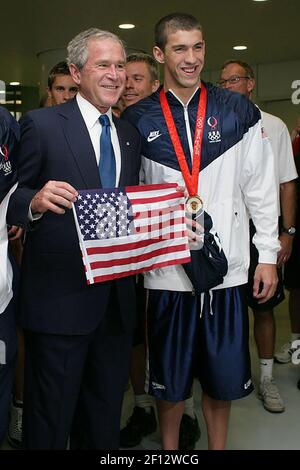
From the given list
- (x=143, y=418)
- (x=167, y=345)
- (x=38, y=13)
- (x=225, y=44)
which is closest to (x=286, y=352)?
(x=143, y=418)

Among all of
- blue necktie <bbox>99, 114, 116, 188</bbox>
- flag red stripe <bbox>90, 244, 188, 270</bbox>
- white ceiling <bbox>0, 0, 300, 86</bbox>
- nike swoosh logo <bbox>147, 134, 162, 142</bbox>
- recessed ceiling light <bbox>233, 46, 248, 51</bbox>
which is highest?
white ceiling <bbox>0, 0, 300, 86</bbox>

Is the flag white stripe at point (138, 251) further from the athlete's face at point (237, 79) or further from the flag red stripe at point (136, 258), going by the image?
the athlete's face at point (237, 79)

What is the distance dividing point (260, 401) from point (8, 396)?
1.80m

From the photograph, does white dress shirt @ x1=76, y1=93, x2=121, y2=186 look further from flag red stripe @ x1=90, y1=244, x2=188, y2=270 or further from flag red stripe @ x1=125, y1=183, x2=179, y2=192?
flag red stripe @ x1=90, y1=244, x2=188, y2=270

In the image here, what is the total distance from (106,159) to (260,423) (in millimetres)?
1712

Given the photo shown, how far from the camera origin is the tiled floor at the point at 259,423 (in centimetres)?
264

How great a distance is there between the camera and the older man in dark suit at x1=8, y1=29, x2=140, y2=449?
5.84 ft

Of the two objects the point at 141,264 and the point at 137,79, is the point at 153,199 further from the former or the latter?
the point at 137,79

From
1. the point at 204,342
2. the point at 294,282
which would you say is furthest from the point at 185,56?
the point at 294,282

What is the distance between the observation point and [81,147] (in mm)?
1801

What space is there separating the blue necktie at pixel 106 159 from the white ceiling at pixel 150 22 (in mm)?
4444

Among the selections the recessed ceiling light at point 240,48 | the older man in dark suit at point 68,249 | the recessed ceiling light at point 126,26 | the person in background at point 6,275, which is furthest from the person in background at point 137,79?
the recessed ceiling light at point 240,48

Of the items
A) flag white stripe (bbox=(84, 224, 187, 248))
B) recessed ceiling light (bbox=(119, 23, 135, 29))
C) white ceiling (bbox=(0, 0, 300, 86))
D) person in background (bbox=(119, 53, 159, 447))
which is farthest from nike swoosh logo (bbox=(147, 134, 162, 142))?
recessed ceiling light (bbox=(119, 23, 135, 29))

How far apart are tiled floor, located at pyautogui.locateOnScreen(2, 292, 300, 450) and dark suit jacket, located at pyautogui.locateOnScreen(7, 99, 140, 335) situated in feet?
3.48
